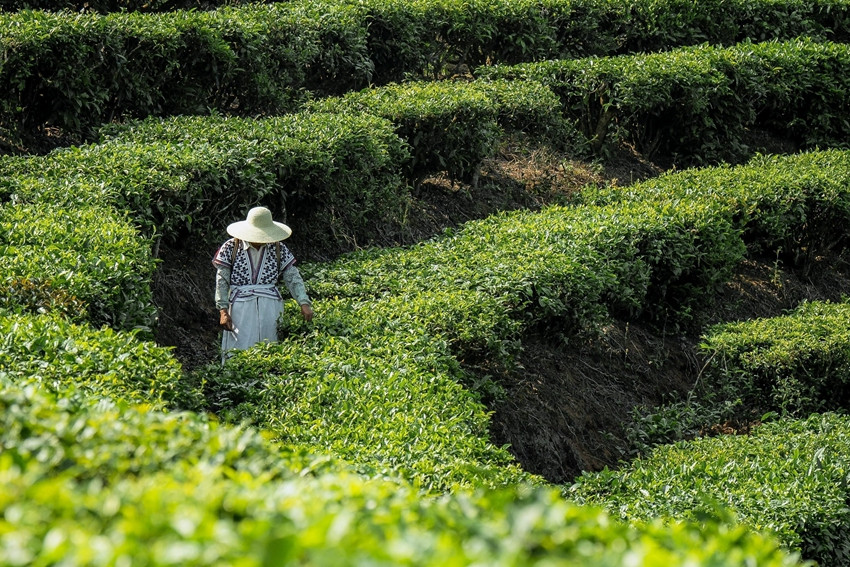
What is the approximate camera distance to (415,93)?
1168cm

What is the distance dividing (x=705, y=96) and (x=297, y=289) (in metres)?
7.15

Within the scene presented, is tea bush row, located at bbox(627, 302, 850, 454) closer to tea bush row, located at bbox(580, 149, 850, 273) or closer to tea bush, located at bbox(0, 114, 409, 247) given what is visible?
tea bush row, located at bbox(580, 149, 850, 273)

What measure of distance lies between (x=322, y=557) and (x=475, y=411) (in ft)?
15.5

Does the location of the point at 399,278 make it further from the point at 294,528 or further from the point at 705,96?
the point at 294,528

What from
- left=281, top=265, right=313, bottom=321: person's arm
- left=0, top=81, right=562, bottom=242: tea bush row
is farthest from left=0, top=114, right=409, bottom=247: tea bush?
left=281, top=265, right=313, bottom=321: person's arm

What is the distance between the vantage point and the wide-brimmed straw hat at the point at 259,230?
7.86 meters

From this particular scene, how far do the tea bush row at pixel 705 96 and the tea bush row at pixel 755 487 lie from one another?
6391 mm

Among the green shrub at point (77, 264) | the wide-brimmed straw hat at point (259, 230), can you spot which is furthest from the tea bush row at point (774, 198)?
the green shrub at point (77, 264)

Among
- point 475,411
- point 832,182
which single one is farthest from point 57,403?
point 832,182

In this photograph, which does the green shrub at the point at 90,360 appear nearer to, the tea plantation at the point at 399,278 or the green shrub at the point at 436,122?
the tea plantation at the point at 399,278

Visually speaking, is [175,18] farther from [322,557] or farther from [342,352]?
[322,557]

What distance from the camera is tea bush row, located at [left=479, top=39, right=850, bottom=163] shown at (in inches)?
522

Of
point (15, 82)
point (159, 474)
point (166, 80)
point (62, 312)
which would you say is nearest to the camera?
point (159, 474)

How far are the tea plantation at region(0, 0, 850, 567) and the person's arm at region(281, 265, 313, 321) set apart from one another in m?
0.17
